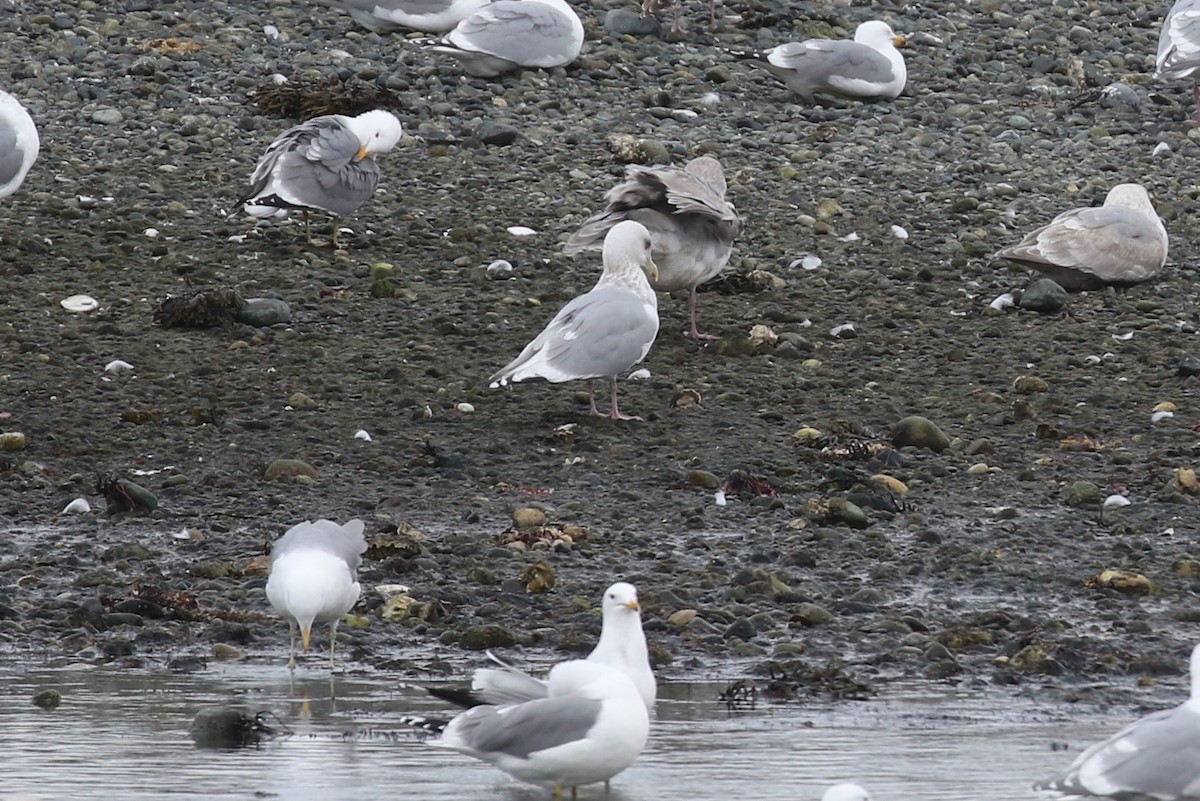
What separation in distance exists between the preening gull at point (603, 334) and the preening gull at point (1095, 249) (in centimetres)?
236

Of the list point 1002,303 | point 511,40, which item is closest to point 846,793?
point 1002,303

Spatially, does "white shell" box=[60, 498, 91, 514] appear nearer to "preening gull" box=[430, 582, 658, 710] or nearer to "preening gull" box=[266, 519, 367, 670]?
"preening gull" box=[266, 519, 367, 670]

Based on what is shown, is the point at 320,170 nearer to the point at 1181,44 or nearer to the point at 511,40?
the point at 511,40

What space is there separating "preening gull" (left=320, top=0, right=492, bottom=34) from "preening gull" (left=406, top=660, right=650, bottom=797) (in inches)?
384

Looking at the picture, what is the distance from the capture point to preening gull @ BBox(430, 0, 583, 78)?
13.3 metres

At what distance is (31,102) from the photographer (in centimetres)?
1274

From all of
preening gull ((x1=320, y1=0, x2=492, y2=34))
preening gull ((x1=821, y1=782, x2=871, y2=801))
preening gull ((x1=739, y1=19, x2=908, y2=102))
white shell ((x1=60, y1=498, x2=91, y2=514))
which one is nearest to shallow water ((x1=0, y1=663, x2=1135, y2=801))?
preening gull ((x1=821, y1=782, x2=871, y2=801))

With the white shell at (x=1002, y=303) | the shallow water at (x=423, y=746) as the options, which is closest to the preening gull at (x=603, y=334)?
the white shell at (x=1002, y=303)

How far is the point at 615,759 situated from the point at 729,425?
4183 mm

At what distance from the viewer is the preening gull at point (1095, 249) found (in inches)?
409

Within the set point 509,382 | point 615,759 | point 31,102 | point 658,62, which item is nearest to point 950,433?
point 509,382

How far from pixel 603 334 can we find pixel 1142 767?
4.72 meters

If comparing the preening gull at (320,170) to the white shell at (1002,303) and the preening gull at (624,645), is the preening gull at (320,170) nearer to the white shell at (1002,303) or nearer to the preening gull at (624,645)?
the white shell at (1002,303)

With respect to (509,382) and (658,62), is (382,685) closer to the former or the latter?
(509,382)
